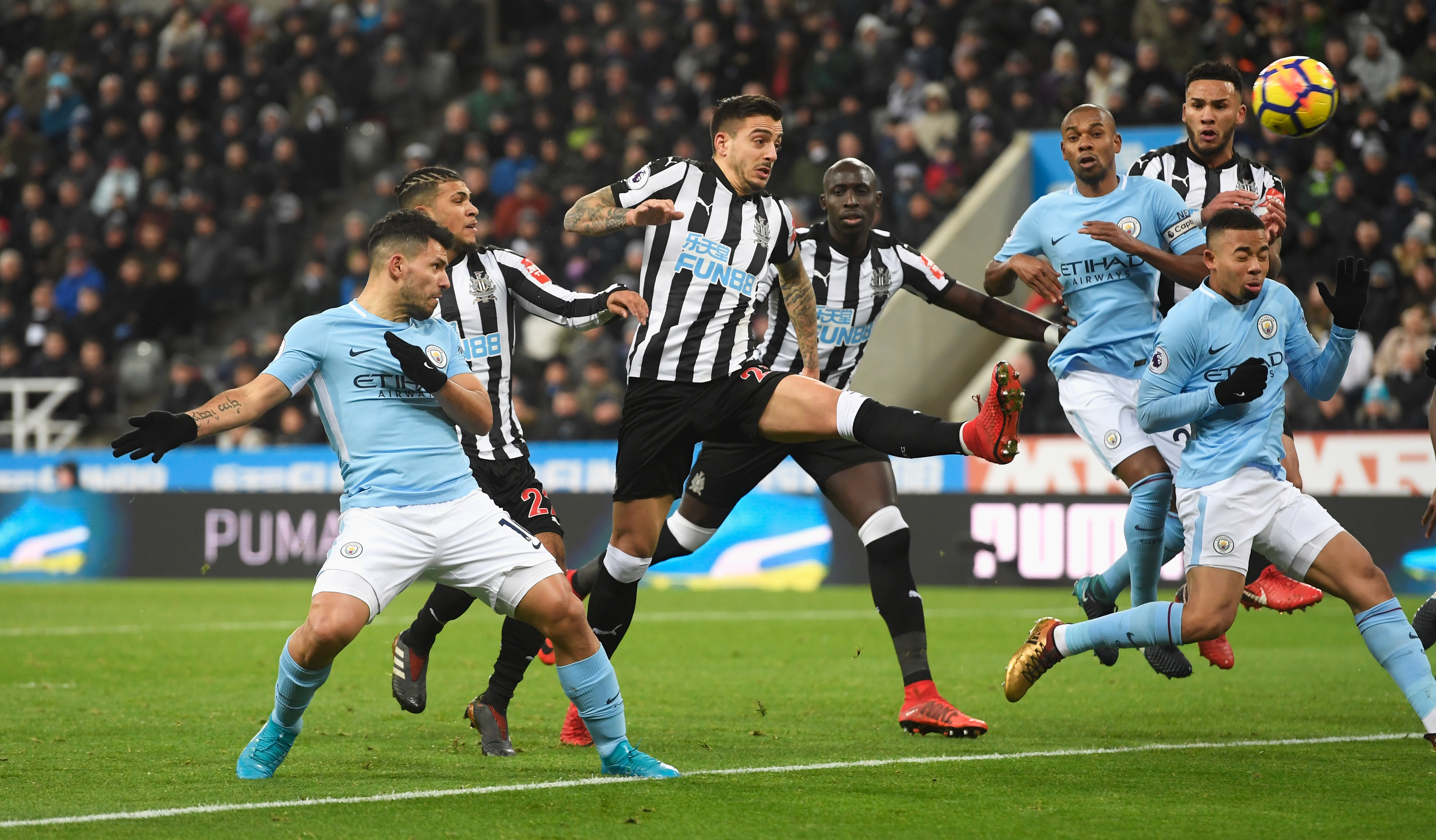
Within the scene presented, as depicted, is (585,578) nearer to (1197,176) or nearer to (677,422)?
(677,422)

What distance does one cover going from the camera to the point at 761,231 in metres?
6.68

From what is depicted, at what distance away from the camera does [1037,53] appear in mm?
17891

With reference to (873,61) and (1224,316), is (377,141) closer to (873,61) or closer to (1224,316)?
(873,61)

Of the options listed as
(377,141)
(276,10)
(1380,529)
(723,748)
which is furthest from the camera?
(276,10)

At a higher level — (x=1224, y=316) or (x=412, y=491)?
(x=1224, y=316)

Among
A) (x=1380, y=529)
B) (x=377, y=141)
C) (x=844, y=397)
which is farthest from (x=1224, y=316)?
(x=377, y=141)

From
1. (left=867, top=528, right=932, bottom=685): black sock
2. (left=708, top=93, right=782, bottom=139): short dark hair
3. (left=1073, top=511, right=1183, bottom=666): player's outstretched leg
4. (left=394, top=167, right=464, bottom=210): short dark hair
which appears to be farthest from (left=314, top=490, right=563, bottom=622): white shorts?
(left=1073, top=511, right=1183, bottom=666): player's outstretched leg

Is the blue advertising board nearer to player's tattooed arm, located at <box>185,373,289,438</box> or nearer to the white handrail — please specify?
the white handrail

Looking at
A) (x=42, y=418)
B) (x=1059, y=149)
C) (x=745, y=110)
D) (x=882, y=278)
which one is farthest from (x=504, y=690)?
(x=42, y=418)

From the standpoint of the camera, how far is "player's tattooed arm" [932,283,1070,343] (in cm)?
730

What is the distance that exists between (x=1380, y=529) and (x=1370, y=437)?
3.03 feet

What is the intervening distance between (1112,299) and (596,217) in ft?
8.03

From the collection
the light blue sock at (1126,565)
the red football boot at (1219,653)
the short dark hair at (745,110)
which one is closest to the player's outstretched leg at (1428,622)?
the red football boot at (1219,653)

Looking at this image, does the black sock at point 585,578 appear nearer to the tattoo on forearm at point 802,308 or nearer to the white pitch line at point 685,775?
the tattoo on forearm at point 802,308
